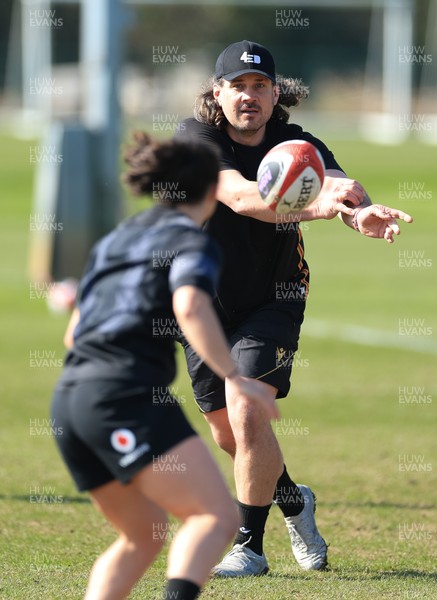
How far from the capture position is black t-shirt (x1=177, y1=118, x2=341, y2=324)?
266 inches

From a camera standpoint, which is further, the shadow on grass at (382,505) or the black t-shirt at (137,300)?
the shadow on grass at (382,505)

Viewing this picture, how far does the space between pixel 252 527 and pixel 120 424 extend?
7.36ft

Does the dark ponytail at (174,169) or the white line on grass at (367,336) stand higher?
the dark ponytail at (174,169)

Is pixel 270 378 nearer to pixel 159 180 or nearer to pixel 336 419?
pixel 159 180

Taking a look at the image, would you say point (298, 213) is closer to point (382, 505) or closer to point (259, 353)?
point (259, 353)

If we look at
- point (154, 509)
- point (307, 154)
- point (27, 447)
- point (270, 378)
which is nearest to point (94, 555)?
point (270, 378)

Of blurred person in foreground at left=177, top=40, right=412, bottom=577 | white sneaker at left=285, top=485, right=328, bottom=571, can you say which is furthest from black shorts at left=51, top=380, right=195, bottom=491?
white sneaker at left=285, top=485, right=328, bottom=571

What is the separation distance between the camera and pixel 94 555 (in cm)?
693

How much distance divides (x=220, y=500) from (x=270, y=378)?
207 centimetres

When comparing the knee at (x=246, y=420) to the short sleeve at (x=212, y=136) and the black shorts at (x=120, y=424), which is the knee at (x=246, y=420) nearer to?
the short sleeve at (x=212, y=136)

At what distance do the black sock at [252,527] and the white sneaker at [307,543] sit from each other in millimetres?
278

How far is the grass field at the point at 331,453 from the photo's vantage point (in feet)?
21.0

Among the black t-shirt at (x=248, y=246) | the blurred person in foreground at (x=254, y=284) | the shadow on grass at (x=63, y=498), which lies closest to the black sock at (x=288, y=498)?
the blurred person in foreground at (x=254, y=284)

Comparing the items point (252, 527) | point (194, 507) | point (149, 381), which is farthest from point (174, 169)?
point (252, 527)
